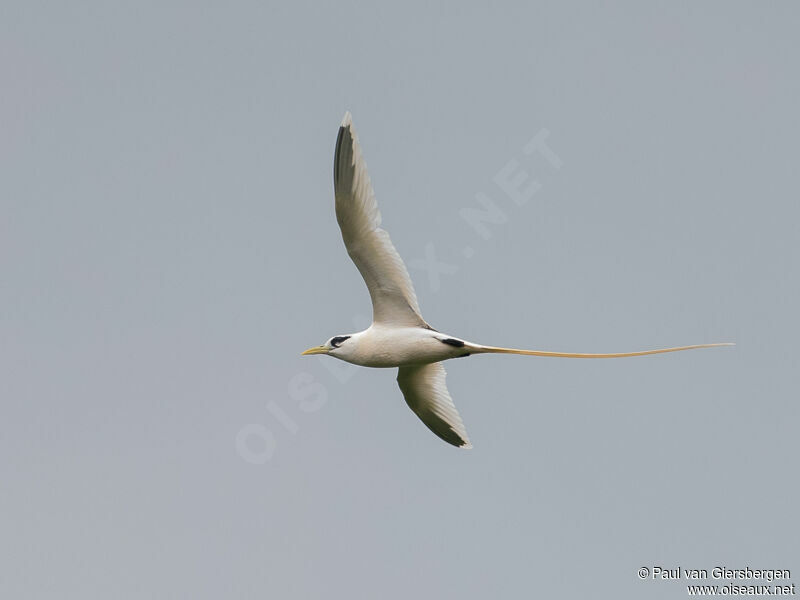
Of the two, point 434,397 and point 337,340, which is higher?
point 337,340

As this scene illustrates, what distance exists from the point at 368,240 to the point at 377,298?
1241 millimetres

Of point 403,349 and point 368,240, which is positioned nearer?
point 368,240

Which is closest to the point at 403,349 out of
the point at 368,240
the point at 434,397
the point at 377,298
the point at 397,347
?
the point at 397,347

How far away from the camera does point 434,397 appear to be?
21.5 m

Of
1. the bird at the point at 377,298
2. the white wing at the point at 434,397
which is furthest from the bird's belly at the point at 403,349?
the white wing at the point at 434,397

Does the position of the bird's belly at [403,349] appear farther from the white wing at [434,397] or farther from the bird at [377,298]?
the white wing at [434,397]

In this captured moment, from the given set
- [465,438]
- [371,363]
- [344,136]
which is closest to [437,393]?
[465,438]

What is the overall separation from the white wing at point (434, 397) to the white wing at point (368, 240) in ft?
7.91

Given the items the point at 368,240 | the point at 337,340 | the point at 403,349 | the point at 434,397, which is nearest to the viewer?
the point at 368,240

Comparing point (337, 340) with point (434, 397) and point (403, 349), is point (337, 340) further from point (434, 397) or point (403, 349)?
point (434, 397)

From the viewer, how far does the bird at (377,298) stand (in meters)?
17.8

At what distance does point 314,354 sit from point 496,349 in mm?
3564

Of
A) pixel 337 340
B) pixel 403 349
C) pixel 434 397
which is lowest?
pixel 434 397

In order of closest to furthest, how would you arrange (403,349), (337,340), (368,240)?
(368,240)
(403,349)
(337,340)
